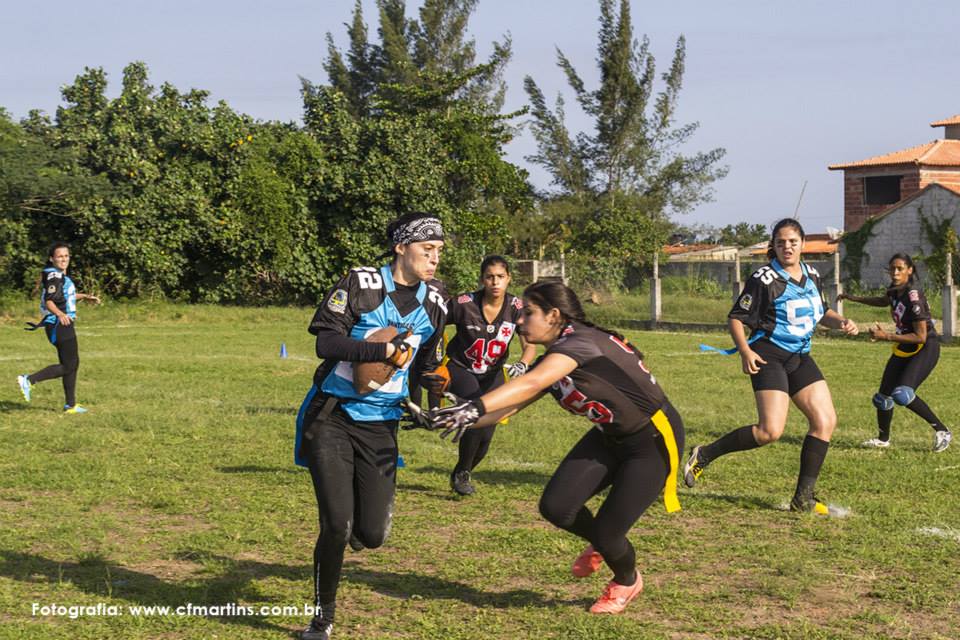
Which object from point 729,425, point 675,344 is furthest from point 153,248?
point 729,425

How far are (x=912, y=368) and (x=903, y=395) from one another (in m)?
0.47

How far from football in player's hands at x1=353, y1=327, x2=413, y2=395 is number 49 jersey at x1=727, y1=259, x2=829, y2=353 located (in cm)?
343

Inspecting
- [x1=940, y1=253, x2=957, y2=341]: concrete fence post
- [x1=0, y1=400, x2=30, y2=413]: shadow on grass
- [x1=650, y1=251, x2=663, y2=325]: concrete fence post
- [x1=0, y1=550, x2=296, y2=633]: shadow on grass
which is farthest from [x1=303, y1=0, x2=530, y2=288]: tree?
[x1=0, y1=550, x2=296, y2=633]: shadow on grass

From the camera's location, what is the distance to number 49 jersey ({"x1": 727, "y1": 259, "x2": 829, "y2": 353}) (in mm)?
7957

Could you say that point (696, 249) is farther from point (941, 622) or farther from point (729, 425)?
point (941, 622)

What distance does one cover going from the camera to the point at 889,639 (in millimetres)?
5207

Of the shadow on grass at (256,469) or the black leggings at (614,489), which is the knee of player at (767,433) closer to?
the black leggings at (614,489)

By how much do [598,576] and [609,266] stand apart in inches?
1029

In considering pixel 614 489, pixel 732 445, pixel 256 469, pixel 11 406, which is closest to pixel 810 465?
pixel 732 445

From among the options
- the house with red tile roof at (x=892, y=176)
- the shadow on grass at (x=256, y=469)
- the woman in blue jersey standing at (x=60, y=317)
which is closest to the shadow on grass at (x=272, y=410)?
the woman in blue jersey standing at (x=60, y=317)

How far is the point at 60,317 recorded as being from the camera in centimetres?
1252

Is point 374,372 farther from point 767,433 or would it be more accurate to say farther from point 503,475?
point 503,475

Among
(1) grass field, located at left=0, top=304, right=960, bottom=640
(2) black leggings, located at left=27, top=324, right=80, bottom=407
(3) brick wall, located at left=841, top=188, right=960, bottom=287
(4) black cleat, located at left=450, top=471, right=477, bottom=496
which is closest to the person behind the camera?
(1) grass field, located at left=0, top=304, right=960, bottom=640

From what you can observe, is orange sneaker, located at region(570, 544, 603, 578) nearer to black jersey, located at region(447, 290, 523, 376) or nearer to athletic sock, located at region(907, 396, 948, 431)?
black jersey, located at region(447, 290, 523, 376)
